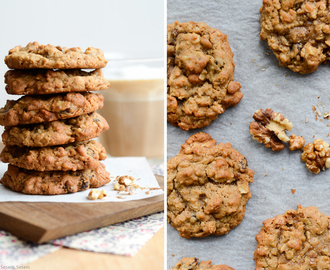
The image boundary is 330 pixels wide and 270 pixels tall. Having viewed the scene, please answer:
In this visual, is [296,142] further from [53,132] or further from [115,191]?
[53,132]

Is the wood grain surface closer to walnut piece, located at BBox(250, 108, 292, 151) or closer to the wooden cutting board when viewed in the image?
the wooden cutting board

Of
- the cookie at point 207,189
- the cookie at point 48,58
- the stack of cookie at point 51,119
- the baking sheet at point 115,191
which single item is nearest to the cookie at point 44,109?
the stack of cookie at point 51,119

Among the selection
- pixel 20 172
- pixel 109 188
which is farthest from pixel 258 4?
pixel 20 172

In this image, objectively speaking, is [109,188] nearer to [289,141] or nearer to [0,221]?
[0,221]

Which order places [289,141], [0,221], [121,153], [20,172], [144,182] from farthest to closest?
1. [121,153]
2. [289,141]
3. [144,182]
4. [20,172]
5. [0,221]

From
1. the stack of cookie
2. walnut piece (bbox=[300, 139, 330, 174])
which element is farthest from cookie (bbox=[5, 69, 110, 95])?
walnut piece (bbox=[300, 139, 330, 174])
